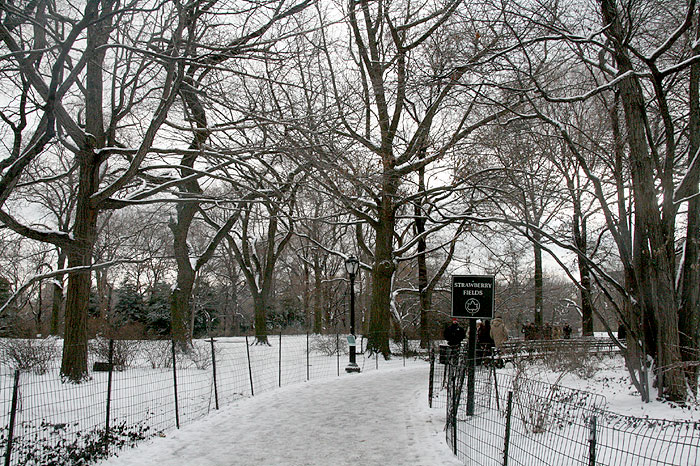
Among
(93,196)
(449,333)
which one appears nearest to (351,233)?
(449,333)

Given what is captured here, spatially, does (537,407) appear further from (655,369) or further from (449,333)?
(449,333)

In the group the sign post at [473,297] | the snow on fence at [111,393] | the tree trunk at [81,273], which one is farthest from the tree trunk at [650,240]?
the tree trunk at [81,273]

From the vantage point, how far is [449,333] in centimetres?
1792

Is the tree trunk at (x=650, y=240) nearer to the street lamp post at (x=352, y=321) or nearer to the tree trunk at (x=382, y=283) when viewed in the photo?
the street lamp post at (x=352, y=321)

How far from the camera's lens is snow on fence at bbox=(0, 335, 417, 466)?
22.2 ft

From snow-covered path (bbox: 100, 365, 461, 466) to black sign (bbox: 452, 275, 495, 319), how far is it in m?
1.93

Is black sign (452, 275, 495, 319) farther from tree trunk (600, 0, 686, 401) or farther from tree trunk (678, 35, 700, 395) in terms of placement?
tree trunk (678, 35, 700, 395)

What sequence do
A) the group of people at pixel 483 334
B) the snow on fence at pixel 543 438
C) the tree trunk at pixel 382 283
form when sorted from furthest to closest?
the tree trunk at pixel 382 283, the group of people at pixel 483 334, the snow on fence at pixel 543 438

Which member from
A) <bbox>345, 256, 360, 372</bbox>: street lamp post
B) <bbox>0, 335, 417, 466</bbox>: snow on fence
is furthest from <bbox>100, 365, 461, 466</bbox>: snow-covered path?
<bbox>345, 256, 360, 372</bbox>: street lamp post

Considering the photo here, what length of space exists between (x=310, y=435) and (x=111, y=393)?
184 inches

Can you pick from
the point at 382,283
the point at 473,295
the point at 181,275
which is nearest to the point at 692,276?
the point at 473,295

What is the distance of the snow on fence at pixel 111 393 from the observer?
677cm

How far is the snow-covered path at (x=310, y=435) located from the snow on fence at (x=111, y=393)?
0.49 meters

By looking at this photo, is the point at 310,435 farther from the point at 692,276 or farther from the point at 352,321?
the point at 352,321
